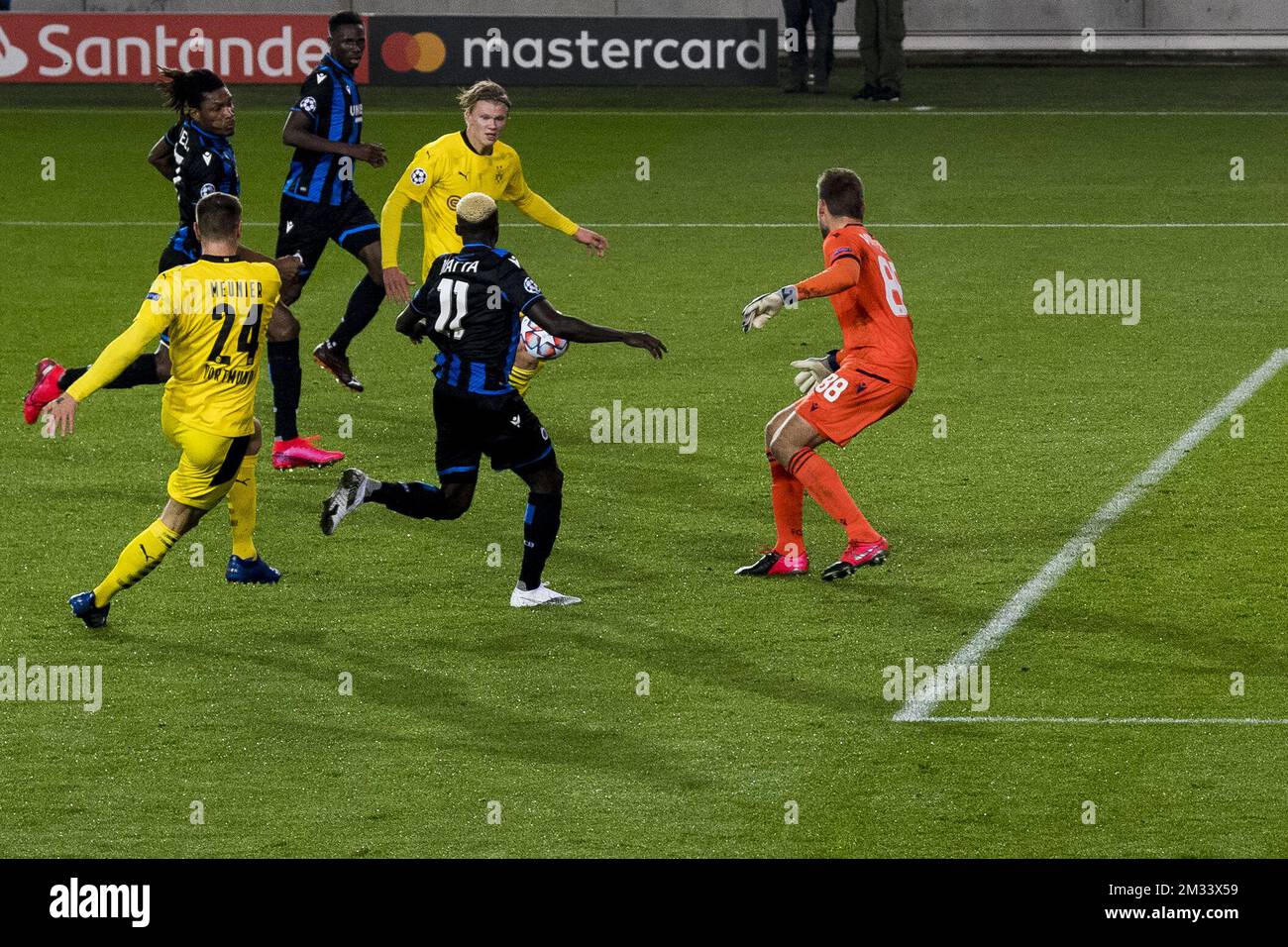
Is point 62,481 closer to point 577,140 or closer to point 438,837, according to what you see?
point 438,837

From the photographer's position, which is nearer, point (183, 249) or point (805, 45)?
point (183, 249)

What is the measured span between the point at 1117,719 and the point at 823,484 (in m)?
2.00

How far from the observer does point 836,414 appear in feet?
32.3

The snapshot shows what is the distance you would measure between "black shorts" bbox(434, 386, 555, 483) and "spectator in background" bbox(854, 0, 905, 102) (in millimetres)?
19175

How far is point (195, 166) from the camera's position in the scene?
11.8 metres

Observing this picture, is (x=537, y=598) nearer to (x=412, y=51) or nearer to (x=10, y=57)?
(x=412, y=51)

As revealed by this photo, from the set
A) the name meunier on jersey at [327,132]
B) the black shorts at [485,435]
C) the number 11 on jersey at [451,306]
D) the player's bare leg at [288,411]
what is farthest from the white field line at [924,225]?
the number 11 on jersey at [451,306]

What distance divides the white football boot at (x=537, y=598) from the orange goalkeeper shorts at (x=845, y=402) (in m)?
1.35

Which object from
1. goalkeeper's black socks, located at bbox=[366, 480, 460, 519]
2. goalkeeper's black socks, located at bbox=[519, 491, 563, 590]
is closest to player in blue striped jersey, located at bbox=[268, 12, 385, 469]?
goalkeeper's black socks, located at bbox=[366, 480, 460, 519]

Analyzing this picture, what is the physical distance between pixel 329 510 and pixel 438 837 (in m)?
2.49

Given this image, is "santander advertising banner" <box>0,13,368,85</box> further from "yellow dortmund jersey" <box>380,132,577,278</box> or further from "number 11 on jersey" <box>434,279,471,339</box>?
"number 11 on jersey" <box>434,279,471,339</box>

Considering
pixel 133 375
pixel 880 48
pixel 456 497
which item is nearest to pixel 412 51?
pixel 880 48

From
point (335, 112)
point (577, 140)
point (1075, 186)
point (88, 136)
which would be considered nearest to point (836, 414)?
point (335, 112)

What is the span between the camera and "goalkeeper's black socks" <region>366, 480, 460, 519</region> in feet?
30.8
